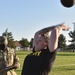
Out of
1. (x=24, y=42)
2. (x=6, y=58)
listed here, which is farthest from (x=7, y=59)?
(x=24, y=42)

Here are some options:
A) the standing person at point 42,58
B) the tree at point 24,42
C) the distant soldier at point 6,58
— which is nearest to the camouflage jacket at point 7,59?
the distant soldier at point 6,58

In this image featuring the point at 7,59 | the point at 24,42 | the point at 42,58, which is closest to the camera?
the point at 42,58

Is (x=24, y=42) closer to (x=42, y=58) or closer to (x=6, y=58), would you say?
(x=6, y=58)

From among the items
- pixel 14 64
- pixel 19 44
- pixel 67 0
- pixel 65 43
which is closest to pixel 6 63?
pixel 14 64

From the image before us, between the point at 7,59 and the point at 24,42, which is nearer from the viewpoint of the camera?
the point at 7,59

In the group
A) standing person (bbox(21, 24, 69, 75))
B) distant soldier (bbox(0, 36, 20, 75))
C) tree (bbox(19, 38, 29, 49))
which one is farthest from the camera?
tree (bbox(19, 38, 29, 49))

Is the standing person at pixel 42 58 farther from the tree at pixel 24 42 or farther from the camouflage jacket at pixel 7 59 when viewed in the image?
the tree at pixel 24 42

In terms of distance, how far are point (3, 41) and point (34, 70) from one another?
264 centimetres

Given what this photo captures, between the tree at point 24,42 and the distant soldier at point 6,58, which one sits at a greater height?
the tree at point 24,42

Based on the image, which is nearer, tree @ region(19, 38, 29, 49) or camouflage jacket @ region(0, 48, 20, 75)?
camouflage jacket @ region(0, 48, 20, 75)

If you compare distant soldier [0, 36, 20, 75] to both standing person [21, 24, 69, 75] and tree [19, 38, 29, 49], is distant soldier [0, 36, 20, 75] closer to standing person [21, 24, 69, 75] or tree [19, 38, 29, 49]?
standing person [21, 24, 69, 75]

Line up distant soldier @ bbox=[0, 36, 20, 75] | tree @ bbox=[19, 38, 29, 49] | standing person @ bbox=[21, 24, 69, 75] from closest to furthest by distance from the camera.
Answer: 1. standing person @ bbox=[21, 24, 69, 75]
2. distant soldier @ bbox=[0, 36, 20, 75]
3. tree @ bbox=[19, 38, 29, 49]

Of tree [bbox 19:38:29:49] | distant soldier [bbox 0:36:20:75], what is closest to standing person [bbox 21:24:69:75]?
distant soldier [bbox 0:36:20:75]

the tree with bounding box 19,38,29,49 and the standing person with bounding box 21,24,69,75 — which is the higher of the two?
the tree with bounding box 19,38,29,49
